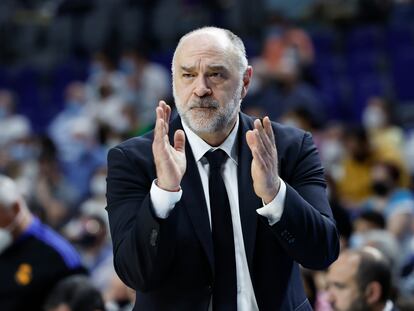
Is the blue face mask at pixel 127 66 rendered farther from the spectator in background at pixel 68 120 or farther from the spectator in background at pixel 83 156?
the spectator in background at pixel 83 156

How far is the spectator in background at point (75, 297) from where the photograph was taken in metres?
4.79

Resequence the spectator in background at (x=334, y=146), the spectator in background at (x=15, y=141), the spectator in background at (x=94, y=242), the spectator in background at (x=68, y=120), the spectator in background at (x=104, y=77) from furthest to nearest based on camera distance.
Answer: the spectator in background at (x=104, y=77), the spectator in background at (x=68, y=120), the spectator in background at (x=15, y=141), the spectator in background at (x=334, y=146), the spectator in background at (x=94, y=242)

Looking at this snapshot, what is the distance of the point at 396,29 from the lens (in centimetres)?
1139

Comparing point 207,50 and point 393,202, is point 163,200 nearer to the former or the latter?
point 207,50

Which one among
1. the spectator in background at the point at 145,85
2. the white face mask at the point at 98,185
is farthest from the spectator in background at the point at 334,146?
the spectator in background at the point at 145,85

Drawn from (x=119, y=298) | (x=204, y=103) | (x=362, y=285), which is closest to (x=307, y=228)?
(x=204, y=103)

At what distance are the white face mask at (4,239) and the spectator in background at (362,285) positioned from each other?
72.9 inches

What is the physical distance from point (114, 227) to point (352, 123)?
339 inches

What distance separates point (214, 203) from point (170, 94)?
8832 millimetres

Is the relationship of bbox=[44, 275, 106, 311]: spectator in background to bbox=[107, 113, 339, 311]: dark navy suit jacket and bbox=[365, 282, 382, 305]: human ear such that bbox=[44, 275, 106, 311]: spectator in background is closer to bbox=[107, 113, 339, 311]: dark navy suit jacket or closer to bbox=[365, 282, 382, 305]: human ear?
bbox=[365, 282, 382, 305]: human ear

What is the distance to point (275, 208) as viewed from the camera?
275 centimetres

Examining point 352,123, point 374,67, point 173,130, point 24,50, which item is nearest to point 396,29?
point 374,67

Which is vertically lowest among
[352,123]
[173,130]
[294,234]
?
[352,123]

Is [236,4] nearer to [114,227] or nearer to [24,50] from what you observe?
[24,50]
